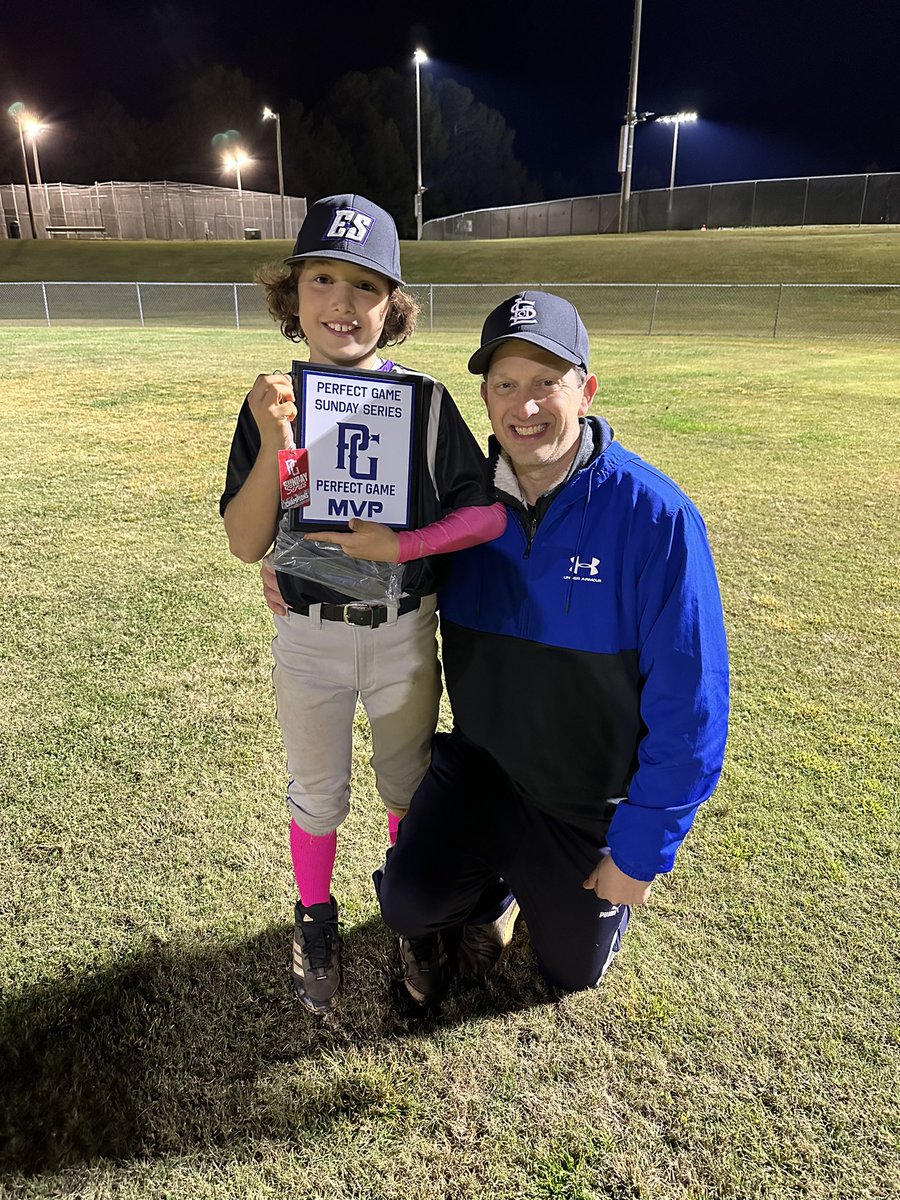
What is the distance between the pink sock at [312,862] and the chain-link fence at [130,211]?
4838 centimetres

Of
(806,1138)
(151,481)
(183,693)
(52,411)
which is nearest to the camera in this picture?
(806,1138)

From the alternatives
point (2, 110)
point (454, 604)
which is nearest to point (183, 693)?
point (454, 604)

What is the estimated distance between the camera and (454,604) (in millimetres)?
2322

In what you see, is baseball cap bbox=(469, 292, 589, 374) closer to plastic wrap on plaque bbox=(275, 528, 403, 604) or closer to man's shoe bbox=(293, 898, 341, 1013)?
plastic wrap on plaque bbox=(275, 528, 403, 604)

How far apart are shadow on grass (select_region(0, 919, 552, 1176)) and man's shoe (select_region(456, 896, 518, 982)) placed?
0.05 m

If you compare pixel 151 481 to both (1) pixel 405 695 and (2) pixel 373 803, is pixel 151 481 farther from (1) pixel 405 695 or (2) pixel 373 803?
(1) pixel 405 695

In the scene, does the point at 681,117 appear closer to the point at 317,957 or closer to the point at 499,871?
the point at 499,871

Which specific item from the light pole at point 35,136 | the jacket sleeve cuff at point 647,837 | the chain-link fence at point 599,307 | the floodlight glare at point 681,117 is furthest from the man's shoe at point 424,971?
the light pole at point 35,136

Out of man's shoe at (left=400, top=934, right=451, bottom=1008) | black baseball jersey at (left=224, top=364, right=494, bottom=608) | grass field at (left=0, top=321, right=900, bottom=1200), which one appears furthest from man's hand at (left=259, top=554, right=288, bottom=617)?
man's shoe at (left=400, top=934, right=451, bottom=1008)

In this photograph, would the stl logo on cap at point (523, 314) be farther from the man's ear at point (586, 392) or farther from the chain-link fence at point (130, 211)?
the chain-link fence at point (130, 211)

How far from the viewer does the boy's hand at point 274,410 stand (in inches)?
71.4

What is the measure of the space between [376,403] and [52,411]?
8.61 metres

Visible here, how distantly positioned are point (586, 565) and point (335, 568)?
0.63m

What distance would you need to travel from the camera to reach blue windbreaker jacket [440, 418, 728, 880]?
1938 millimetres
